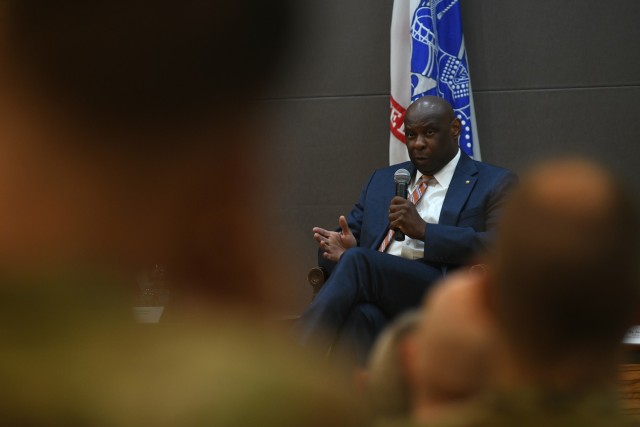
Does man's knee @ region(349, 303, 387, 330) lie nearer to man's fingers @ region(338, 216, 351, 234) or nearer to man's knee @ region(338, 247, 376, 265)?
man's knee @ region(338, 247, 376, 265)

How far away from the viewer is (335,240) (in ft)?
11.7

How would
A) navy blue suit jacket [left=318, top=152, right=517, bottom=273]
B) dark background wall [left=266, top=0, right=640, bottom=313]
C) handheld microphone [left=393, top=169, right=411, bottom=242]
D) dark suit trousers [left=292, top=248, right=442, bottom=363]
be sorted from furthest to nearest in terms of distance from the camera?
dark background wall [left=266, top=0, right=640, bottom=313]
handheld microphone [left=393, top=169, right=411, bottom=242]
navy blue suit jacket [left=318, top=152, right=517, bottom=273]
dark suit trousers [left=292, top=248, right=442, bottom=363]

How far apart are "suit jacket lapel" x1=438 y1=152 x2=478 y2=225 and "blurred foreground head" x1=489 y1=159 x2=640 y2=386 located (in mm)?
3173

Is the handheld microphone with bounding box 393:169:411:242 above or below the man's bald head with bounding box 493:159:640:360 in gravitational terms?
below

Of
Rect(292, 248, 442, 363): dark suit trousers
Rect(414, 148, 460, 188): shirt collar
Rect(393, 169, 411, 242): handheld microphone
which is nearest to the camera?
Rect(292, 248, 442, 363): dark suit trousers

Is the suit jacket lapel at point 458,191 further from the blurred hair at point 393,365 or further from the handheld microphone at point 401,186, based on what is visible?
the blurred hair at point 393,365

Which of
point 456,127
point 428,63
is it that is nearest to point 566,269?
point 456,127

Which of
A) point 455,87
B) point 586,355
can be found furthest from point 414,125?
point 586,355

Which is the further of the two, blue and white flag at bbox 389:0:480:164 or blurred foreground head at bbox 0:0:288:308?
blue and white flag at bbox 389:0:480:164

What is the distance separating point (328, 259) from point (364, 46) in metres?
1.69

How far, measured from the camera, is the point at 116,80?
0.92 ft

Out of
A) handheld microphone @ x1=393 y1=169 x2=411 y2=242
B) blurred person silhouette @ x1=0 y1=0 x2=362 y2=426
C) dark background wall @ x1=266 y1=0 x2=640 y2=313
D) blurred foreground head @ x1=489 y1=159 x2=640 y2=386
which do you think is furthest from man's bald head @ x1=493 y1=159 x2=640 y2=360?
dark background wall @ x1=266 y1=0 x2=640 y2=313

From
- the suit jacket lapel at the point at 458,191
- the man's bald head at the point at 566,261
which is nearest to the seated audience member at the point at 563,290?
the man's bald head at the point at 566,261

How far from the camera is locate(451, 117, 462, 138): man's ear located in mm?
3795
